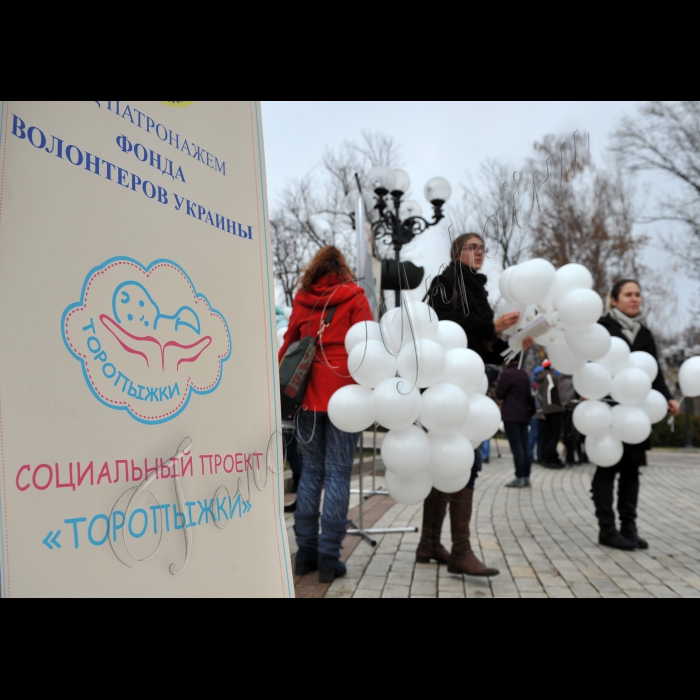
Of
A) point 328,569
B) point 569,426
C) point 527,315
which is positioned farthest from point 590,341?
point 569,426

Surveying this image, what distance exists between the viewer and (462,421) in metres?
2.62

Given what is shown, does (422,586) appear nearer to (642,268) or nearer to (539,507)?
(539,507)

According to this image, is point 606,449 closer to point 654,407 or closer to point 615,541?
point 654,407

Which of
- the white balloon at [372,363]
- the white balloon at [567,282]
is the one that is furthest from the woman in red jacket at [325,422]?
the white balloon at [567,282]

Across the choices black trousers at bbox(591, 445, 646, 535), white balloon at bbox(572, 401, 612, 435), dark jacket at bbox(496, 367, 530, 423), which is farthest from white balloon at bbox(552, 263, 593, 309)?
dark jacket at bbox(496, 367, 530, 423)

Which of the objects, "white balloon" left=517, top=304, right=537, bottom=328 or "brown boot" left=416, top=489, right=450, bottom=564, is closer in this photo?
"white balloon" left=517, top=304, right=537, bottom=328

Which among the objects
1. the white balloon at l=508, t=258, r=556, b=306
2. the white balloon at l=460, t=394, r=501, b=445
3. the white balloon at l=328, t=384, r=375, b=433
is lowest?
the white balloon at l=460, t=394, r=501, b=445

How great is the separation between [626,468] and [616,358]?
78 centimetres

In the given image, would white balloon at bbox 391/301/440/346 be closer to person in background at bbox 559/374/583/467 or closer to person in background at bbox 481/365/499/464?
person in background at bbox 481/365/499/464

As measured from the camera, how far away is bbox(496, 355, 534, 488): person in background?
7.47m

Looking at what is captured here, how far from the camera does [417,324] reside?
253 cm

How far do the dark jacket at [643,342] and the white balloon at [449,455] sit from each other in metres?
1.90

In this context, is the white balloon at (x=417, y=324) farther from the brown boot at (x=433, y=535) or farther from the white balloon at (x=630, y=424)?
the white balloon at (x=630, y=424)
